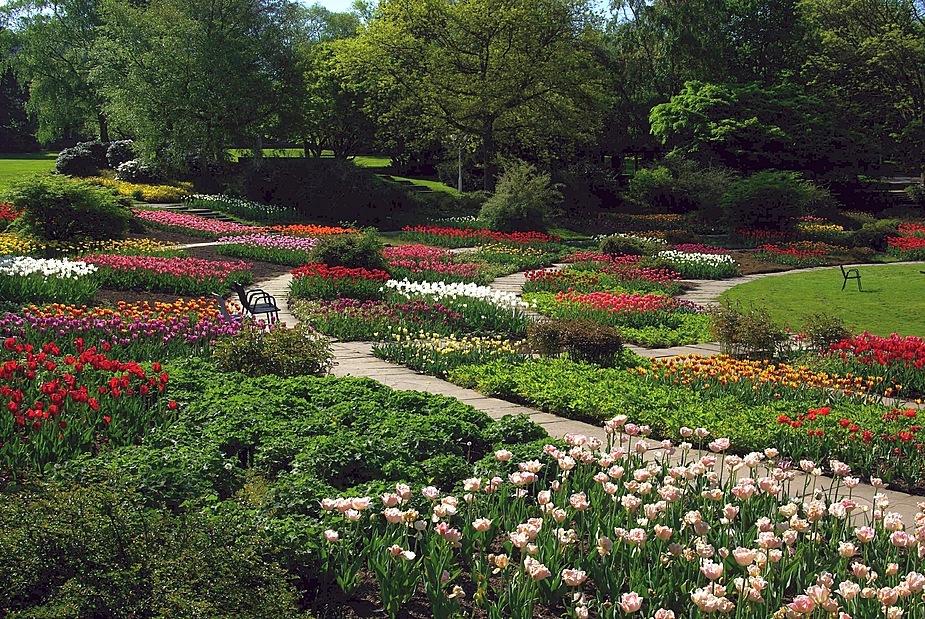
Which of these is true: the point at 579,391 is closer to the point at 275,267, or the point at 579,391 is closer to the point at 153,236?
the point at 275,267

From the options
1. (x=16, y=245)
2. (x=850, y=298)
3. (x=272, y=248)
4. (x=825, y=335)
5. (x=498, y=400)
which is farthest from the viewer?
(x=272, y=248)

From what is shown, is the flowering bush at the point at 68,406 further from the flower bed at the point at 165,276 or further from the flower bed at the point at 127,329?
the flower bed at the point at 165,276

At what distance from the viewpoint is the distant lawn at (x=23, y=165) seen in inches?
1519

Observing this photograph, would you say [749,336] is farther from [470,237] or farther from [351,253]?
[470,237]

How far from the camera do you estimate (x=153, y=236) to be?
20812 millimetres

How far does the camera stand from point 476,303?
11875mm

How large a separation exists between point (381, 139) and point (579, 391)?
33899 millimetres

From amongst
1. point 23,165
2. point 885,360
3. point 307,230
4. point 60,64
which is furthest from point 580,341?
point 23,165

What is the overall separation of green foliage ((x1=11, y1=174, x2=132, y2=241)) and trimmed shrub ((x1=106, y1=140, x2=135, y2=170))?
1801 cm

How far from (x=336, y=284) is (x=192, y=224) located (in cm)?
1128

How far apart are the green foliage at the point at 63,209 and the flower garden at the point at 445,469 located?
6.15 metres

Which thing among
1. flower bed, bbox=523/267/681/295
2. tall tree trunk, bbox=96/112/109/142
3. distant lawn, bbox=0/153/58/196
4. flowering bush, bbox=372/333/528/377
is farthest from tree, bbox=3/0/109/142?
flowering bush, bbox=372/333/528/377

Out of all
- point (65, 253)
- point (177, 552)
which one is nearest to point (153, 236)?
point (65, 253)

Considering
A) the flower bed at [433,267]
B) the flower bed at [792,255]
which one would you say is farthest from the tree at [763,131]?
the flower bed at [433,267]
